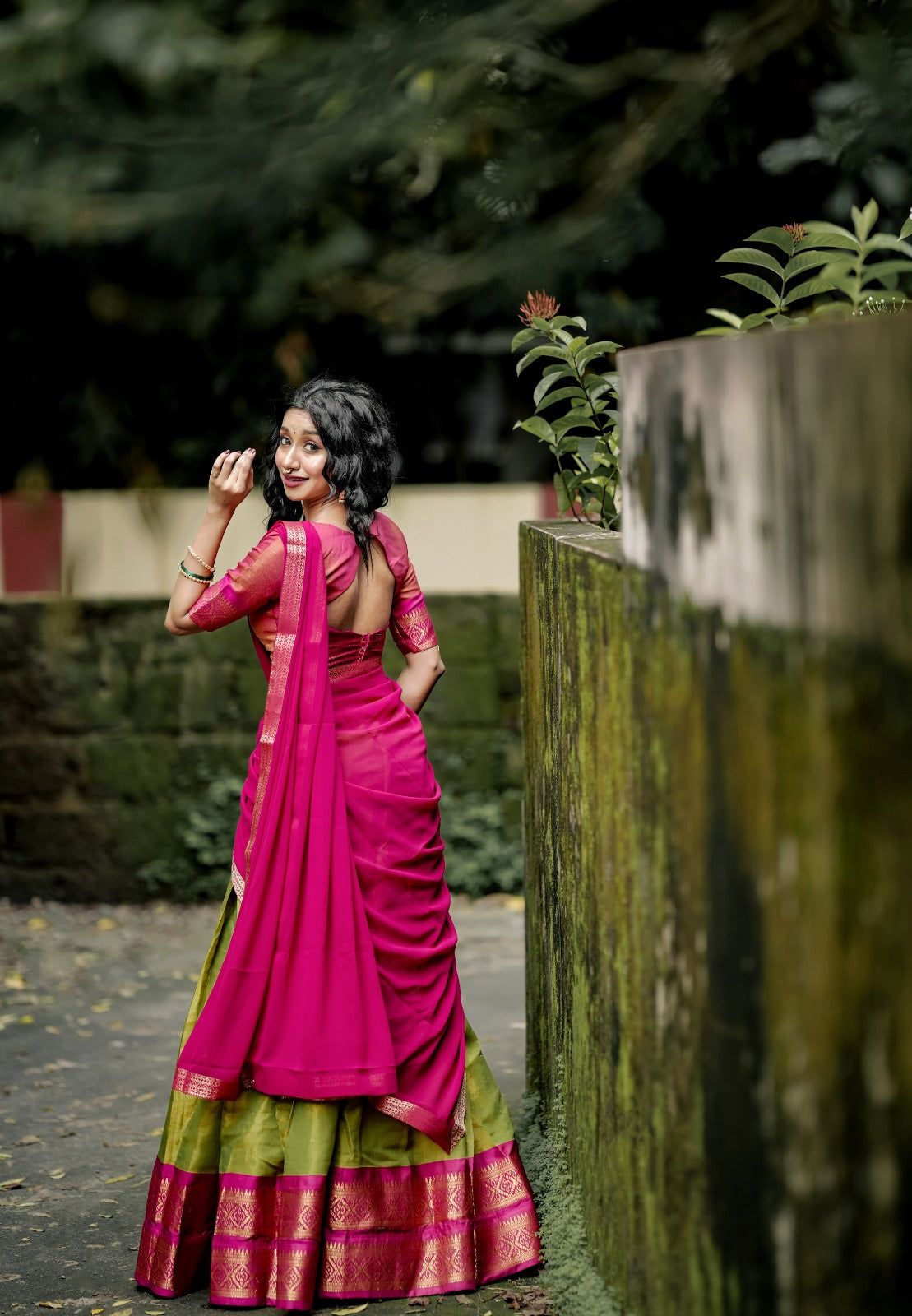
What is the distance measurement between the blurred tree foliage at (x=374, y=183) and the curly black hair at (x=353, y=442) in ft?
4.11

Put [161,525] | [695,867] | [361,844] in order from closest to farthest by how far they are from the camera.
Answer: [695,867] < [361,844] < [161,525]

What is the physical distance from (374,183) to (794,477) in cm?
493

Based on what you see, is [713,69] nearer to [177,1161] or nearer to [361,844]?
[361,844]

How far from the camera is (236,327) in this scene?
6375 mm

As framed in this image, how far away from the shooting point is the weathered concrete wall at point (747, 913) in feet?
4.76

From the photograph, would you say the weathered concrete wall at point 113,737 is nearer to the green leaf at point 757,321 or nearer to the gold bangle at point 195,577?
the gold bangle at point 195,577

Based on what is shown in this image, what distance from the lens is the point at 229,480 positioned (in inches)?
116

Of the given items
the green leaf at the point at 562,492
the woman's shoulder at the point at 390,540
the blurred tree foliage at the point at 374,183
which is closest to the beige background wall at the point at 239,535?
the blurred tree foliage at the point at 374,183

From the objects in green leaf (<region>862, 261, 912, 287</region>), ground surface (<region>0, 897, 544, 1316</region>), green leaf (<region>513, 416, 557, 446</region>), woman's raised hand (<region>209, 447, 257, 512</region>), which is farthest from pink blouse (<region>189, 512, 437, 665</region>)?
ground surface (<region>0, 897, 544, 1316</region>)

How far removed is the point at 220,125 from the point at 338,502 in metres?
1.51

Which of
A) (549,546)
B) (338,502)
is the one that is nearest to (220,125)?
(338,502)

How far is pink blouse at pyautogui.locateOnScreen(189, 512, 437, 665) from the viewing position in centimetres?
289

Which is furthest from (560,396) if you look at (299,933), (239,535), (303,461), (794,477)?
(239,535)

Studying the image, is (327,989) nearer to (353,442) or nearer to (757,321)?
(353,442)
